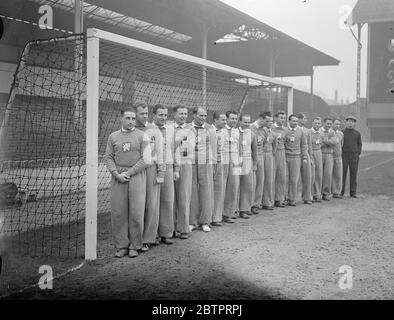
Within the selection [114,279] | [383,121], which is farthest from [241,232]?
[383,121]

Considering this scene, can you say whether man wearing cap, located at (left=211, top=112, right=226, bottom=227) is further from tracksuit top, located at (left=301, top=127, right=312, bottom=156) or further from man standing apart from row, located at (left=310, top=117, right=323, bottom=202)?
man standing apart from row, located at (left=310, top=117, right=323, bottom=202)

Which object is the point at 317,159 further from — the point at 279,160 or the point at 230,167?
the point at 230,167

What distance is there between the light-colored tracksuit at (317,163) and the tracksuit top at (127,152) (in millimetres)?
4553

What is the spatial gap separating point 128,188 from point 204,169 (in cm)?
145

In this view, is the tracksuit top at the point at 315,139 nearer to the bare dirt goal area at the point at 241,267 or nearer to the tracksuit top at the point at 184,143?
the bare dirt goal area at the point at 241,267

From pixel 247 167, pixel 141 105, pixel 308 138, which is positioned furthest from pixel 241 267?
pixel 308 138

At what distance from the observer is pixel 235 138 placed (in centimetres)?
623

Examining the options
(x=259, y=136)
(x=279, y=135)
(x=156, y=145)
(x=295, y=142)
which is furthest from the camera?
(x=295, y=142)

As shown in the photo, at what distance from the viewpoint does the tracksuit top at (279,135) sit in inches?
288

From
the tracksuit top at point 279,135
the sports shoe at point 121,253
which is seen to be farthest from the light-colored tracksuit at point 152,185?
the tracksuit top at point 279,135

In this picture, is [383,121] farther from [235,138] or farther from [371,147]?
[235,138]

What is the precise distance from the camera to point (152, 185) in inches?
183

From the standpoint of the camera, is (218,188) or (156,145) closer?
(156,145)

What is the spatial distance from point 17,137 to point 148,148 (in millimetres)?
4697
